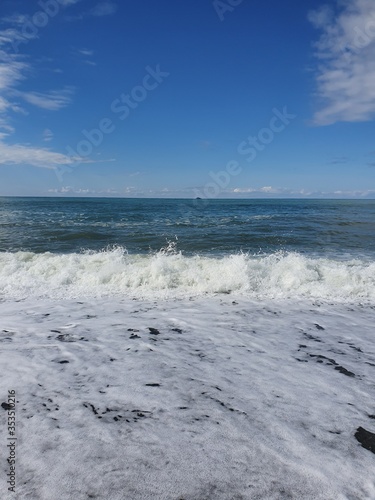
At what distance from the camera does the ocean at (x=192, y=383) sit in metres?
2.94

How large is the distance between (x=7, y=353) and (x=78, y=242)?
44.6 ft

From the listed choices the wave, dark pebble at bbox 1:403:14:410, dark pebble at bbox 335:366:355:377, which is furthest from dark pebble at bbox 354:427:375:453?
the wave

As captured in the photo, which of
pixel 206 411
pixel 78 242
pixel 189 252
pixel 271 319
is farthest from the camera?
pixel 78 242

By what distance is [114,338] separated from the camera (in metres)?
5.90

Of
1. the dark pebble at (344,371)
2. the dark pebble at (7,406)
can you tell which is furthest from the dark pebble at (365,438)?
the dark pebble at (7,406)

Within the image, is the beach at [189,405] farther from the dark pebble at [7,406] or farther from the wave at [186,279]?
the wave at [186,279]

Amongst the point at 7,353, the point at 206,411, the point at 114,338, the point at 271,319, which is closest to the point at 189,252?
the point at 271,319

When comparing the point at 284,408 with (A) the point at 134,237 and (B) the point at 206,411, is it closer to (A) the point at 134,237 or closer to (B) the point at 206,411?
(B) the point at 206,411

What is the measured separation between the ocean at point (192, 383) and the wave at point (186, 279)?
61 mm

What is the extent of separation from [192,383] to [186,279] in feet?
17.4

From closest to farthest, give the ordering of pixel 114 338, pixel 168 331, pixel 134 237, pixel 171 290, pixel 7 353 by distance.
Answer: pixel 7 353, pixel 114 338, pixel 168 331, pixel 171 290, pixel 134 237

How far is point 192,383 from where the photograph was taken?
4.44 m

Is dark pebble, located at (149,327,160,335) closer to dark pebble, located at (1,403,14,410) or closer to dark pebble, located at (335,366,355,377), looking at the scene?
dark pebble, located at (1,403,14,410)

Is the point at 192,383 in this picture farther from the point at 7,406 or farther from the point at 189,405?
the point at 7,406
